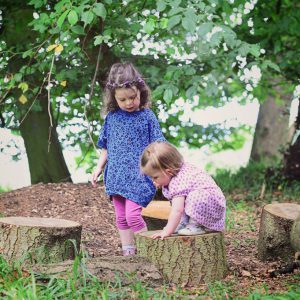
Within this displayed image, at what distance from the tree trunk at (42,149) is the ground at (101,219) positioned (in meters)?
1.04

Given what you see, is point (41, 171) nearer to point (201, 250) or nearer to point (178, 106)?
point (178, 106)

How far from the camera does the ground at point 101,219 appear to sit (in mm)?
4788

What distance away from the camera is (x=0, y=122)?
8.21 metres

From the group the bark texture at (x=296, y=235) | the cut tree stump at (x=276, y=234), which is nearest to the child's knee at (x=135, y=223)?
the cut tree stump at (x=276, y=234)

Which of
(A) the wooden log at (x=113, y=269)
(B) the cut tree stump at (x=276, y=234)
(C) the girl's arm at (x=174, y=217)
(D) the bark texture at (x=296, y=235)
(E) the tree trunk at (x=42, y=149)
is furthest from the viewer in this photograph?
(E) the tree trunk at (x=42, y=149)

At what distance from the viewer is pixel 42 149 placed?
8.62 m

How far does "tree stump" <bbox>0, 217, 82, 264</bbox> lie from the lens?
15.3 feet

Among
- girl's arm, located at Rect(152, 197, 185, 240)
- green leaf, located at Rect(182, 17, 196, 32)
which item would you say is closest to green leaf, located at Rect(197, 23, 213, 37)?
green leaf, located at Rect(182, 17, 196, 32)

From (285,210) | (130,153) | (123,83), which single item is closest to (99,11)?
(123,83)

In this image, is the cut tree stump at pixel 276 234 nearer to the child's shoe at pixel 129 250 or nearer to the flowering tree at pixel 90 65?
the child's shoe at pixel 129 250

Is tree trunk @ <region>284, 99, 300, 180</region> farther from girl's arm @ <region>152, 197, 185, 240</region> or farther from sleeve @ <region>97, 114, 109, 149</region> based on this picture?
girl's arm @ <region>152, 197, 185, 240</region>

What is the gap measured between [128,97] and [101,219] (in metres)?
2.12

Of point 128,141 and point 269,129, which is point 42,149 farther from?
point 269,129

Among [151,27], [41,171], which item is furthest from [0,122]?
[151,27]
